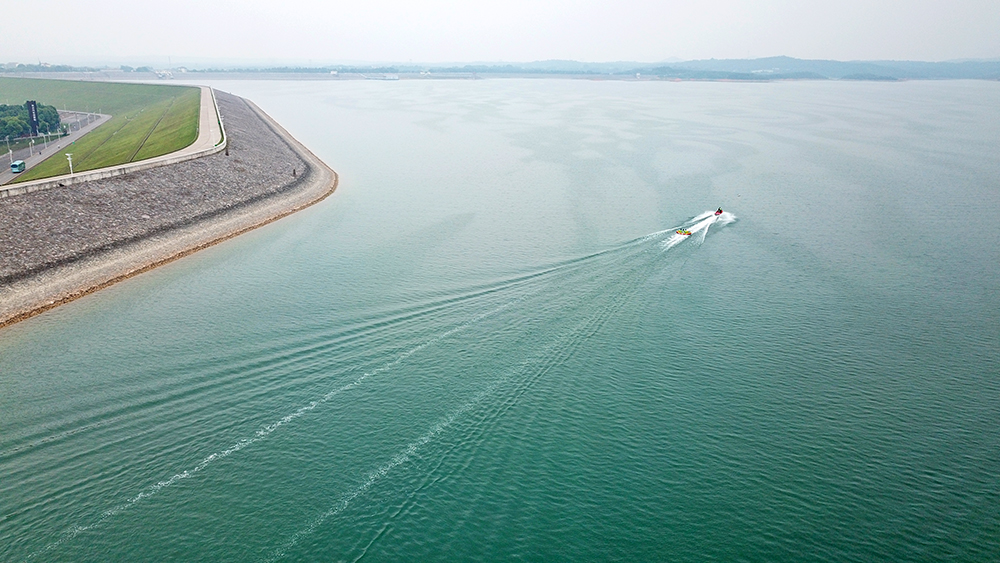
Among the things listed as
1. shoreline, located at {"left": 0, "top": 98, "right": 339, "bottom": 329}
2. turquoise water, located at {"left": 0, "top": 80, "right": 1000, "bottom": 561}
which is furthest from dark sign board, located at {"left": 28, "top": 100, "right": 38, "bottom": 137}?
turquoise water, located at {"left": 0, "top": 80, "right": 1000, "bottom": 561}

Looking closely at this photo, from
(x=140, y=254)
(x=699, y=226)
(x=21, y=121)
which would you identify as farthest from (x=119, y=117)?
Result: (x=699, y=226)

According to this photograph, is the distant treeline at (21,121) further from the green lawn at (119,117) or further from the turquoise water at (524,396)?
the turquoise water at (524,396)

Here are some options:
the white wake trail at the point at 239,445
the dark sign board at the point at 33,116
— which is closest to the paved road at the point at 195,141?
the dark sign board at the point at 33,116

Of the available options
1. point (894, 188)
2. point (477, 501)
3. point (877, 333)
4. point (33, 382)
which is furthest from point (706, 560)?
point (894, 188)

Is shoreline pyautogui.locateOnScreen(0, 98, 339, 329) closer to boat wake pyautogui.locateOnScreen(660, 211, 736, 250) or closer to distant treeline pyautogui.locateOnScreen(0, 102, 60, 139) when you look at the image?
boat wake pyautogui.locateOnScreen(660, 211, 736, 250)

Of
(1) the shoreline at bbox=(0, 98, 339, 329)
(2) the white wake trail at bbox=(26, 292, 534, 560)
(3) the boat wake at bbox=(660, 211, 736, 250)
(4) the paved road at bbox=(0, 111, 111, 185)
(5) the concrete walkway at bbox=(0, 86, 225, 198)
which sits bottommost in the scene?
(2) the white wake trail at bbox=(26, 292, 534, 560)

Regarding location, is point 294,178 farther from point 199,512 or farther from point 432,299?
point 199,512

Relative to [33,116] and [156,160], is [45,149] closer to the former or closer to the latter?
[33,116]
